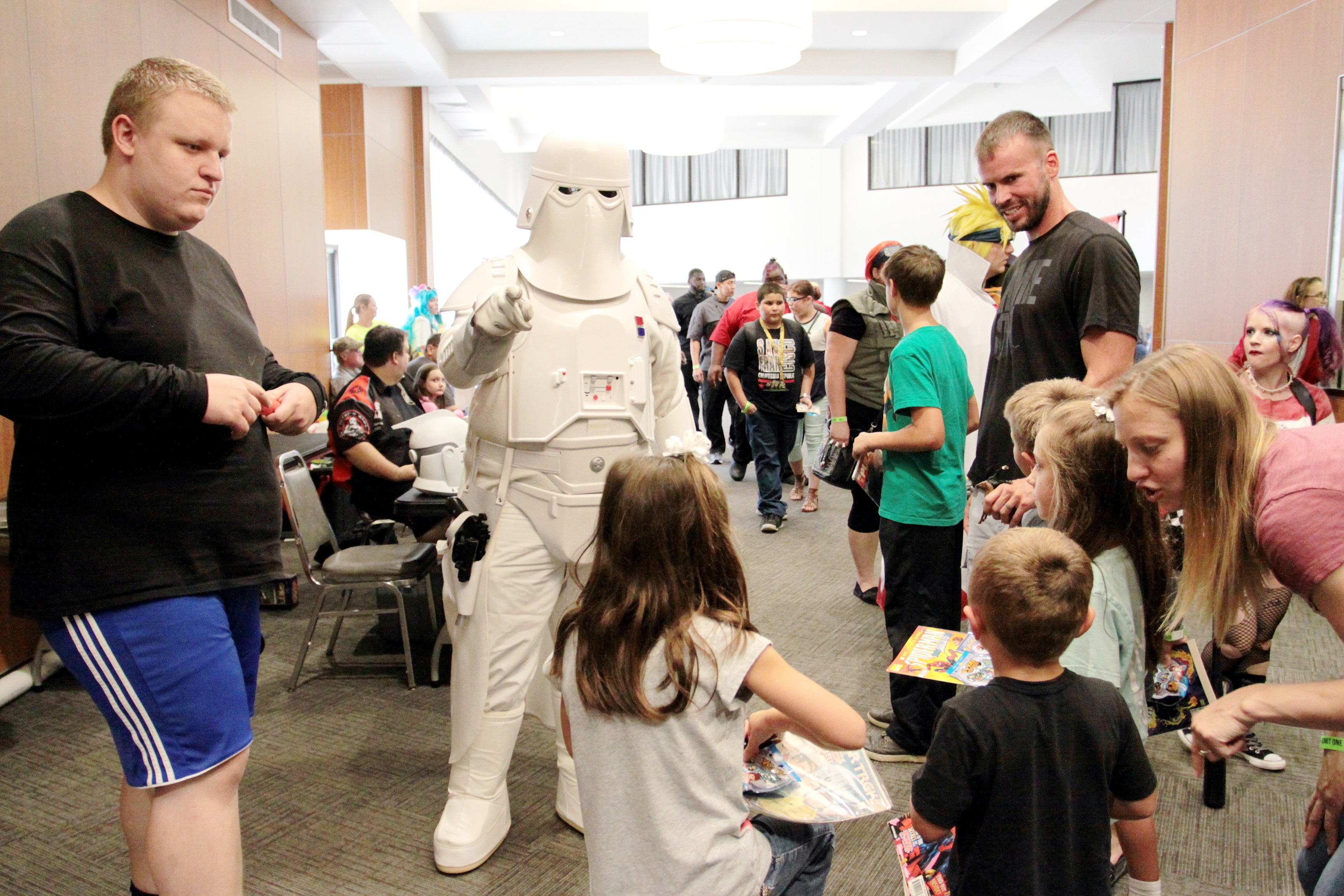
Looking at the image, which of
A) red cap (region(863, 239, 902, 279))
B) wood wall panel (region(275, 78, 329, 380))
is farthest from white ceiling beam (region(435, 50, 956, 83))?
red cap (region(863, 239, 902, 279))

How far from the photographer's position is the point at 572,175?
2.38m

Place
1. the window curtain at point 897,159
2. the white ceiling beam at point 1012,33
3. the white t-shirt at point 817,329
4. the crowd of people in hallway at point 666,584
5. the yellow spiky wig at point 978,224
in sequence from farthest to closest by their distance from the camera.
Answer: the window curtain at point 897,159 < the white ceiling beam at point 1012,33 < the white t-shirt at point 817,329 < the yellow spiky wig at point 978,224 < the crowd of people in hallway at point 666,584

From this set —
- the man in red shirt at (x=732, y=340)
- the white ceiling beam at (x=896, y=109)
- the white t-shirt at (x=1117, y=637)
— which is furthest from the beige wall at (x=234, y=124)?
the white ceiling beam at (x=896, y=109)

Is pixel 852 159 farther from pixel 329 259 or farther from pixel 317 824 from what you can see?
pixel 317 824

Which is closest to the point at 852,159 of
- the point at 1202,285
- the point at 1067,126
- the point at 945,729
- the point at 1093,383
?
the point at 1067,126

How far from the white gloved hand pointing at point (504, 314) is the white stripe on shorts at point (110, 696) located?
39.8 inches

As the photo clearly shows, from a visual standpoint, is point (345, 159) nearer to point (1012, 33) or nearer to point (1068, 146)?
point (1012, 33)

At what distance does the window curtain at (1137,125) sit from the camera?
1245cm

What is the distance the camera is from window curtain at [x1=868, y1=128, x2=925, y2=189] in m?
14.8

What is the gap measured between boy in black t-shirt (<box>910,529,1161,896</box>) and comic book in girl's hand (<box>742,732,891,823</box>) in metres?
0.11

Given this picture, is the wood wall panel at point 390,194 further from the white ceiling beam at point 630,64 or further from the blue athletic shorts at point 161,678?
the blue athletic shorts at point 161,678

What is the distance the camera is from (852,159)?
1563 centimetres

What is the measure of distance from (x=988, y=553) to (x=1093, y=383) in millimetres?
891

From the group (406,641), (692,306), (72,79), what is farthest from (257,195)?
(692,306)
